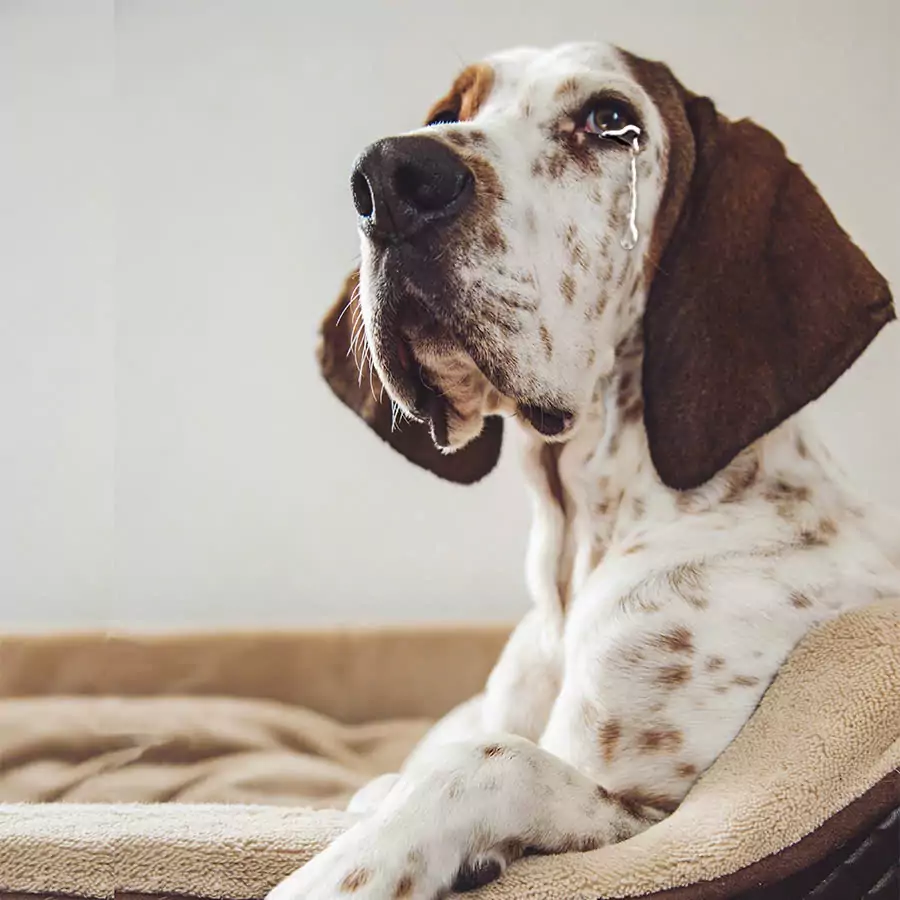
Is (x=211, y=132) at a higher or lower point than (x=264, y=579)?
higher

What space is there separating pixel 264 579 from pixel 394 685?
0.58 metres

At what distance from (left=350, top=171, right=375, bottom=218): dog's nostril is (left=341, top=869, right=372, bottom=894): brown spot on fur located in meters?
0.69

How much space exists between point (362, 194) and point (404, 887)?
72 cm

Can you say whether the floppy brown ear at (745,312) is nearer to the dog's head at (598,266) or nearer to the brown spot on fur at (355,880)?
the dog's head at (598,266)

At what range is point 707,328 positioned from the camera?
136 cm

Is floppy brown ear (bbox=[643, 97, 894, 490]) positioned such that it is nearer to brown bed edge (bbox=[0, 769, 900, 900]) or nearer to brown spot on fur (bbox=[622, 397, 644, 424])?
brown spot on fur (bbox=[622, 397, 644, 424])

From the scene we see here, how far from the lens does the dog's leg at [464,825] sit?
91cm

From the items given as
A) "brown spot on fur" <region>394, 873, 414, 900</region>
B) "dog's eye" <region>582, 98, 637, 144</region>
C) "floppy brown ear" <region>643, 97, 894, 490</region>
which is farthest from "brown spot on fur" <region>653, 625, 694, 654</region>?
"dog's eye" <region>582, 98, 637, 144</region>

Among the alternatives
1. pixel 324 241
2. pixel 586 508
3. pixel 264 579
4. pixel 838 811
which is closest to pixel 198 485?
pixel 264 579

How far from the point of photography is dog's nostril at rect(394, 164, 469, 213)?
1119 mm

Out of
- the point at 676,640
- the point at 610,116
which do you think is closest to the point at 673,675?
the point at 676,640

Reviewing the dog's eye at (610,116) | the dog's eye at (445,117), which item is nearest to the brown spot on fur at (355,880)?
the dog's eye at (610,116)

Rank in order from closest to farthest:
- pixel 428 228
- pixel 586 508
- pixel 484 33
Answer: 1. pixel 428 228
2. pixel 586 508
3. pixel 484 33

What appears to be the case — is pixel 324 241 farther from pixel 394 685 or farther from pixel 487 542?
pixel 394 685
